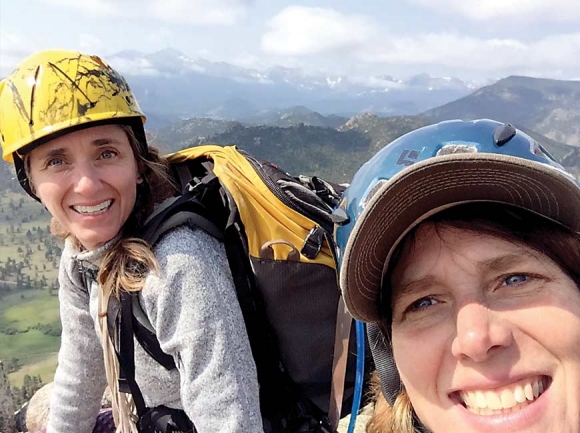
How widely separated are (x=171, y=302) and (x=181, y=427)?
0.99 meters

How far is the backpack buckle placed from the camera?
2.87 metres

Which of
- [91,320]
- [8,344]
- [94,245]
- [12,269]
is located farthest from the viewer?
[12,269]

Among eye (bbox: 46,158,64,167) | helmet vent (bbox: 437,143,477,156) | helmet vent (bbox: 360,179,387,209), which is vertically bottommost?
eye (bbox: 46,158,64,167)

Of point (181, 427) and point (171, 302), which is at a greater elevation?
point (171, 302)

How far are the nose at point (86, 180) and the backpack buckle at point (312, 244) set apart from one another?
3.87 ft

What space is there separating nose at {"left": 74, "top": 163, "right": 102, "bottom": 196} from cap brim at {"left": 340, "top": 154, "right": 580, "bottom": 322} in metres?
1.68

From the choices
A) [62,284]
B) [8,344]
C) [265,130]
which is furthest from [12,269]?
A: [62,284]

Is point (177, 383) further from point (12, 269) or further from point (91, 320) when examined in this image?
point (12, 269)

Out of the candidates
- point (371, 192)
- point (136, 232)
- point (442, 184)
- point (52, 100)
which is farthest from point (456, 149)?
point (52, 100)

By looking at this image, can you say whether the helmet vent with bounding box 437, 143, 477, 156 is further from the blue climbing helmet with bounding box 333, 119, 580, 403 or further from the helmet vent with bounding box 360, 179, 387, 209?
the helmet vent with bounding box 360, 179, 387, 209

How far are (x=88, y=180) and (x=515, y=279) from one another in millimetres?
2226

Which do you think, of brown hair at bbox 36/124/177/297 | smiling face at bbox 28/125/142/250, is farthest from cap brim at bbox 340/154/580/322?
smiling face at bbox 28/125/142/250

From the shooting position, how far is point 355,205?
6.34 feet

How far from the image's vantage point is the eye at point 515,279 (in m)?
1.63
